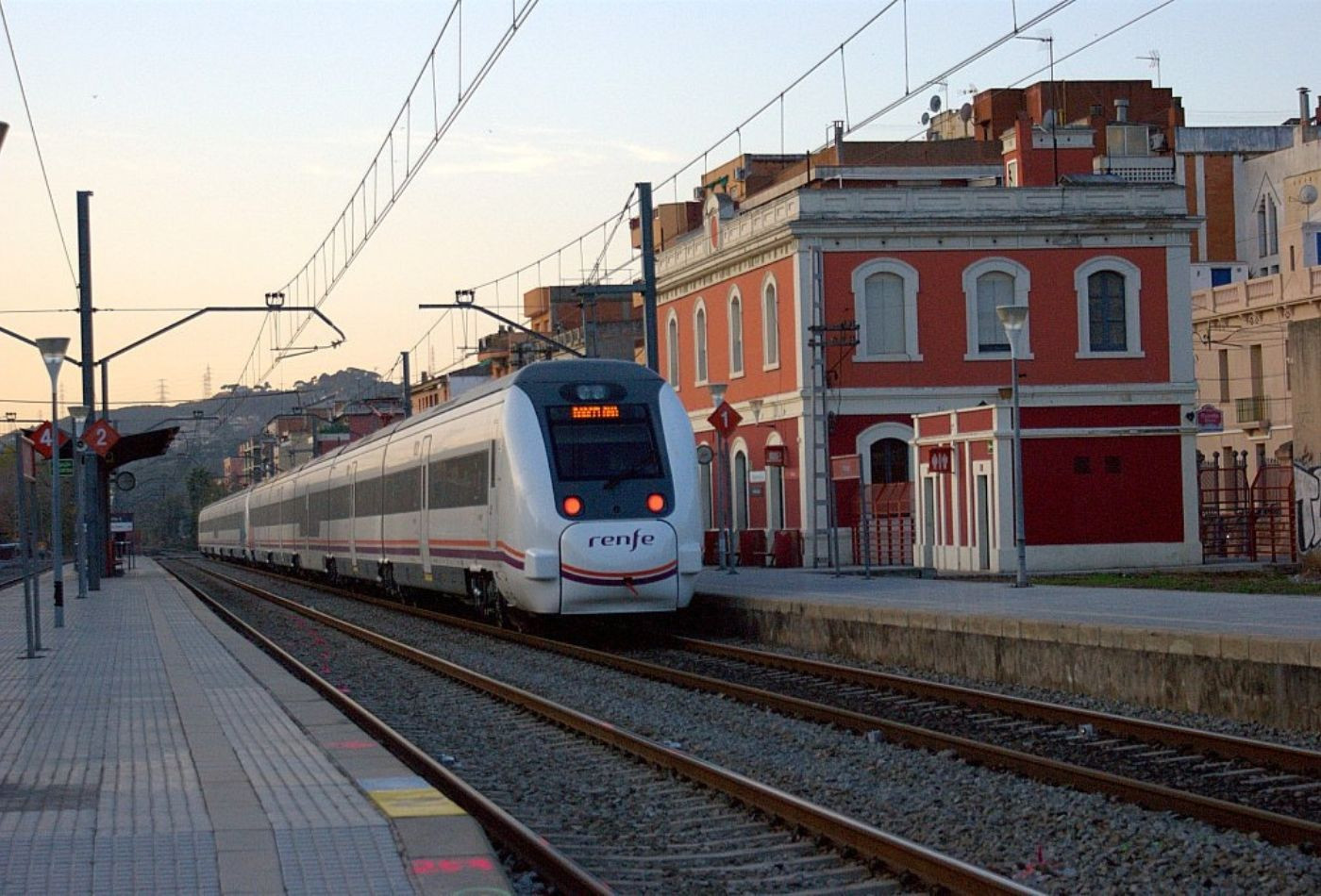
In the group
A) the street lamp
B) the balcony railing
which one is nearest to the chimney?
the balcony railing

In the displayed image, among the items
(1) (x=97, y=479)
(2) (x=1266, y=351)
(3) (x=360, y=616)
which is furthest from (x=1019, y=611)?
(2) (x=1266, y=351)

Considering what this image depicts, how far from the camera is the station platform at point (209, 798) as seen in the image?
7824 mm

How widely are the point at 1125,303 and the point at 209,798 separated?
122 feet

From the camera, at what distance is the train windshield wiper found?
896 inches

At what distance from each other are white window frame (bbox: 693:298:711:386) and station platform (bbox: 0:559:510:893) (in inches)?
1265

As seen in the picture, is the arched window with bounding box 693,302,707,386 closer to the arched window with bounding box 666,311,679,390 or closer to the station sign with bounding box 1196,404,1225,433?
the arched window with bounding box 666,311,679,390

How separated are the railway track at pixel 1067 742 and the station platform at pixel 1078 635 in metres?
1.34

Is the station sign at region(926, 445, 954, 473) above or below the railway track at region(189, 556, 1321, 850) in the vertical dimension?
above

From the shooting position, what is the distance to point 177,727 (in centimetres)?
1391

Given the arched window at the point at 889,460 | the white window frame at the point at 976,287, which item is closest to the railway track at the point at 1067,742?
the arched window at the point at 889,460

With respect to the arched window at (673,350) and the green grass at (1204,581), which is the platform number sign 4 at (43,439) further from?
the arched window at (673,350)

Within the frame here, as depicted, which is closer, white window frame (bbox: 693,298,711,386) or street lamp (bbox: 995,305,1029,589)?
street lamp (bbox: 995,305,1029,589)

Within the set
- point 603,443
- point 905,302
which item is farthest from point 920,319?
point 603,443

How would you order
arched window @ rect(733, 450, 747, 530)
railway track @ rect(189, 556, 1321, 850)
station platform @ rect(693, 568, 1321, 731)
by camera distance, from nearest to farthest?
railway track @ rect(189, 556, 1321, 850) → station platform @ rect(693, 568, 1321, 731) → arched window @ rect(733, 450, 747, 530)
